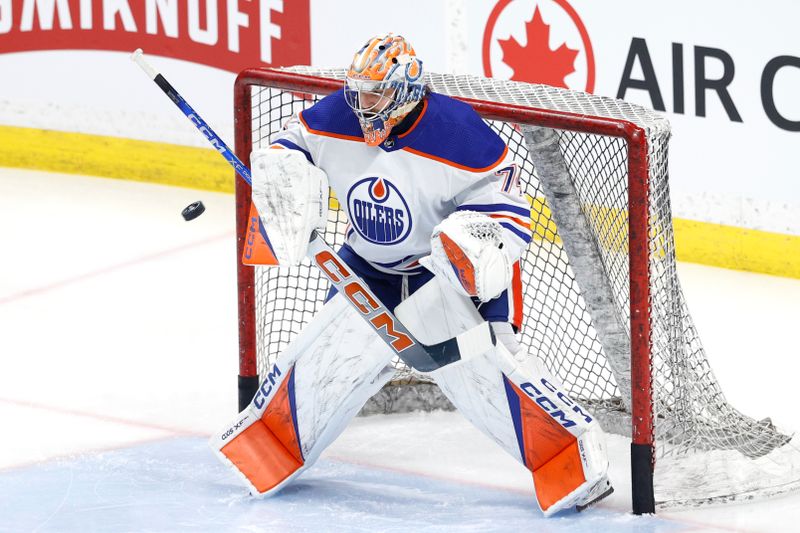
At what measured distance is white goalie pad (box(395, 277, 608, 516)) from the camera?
3723mm

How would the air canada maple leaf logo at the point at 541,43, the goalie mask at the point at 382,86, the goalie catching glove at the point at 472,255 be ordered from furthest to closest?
1. the air canada maple leaf logo at the point at 541,43
2. the goalie mask at the point at 382,86
3. the goalie catching glove at the point at 472,255

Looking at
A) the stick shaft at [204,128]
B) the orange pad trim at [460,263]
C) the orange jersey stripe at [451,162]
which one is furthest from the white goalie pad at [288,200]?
the orange pad trim at [460,263]

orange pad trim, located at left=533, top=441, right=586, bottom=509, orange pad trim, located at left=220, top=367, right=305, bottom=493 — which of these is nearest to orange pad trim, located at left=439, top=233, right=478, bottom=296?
orange pad trim, located at left=533, top=441, right=586, bottom=509

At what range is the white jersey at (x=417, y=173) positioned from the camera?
3.60 m

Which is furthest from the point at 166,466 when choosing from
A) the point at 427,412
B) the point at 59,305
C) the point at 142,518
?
the point at 59,305

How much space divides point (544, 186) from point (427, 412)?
2.68ft

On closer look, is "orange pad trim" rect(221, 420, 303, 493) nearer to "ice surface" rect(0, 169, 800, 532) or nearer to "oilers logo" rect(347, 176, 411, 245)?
"ice surface" rect(0, 169, 800, 532)

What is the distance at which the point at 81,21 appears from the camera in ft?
22.1

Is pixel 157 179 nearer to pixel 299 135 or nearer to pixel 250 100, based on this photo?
pixel 250 100

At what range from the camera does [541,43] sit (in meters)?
5.59

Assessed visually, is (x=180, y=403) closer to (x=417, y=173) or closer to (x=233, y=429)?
(x=233, y=429)

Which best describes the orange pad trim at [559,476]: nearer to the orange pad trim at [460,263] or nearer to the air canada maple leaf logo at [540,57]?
the orange pad trim at [460,263]

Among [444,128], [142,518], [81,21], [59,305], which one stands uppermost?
[81,21]

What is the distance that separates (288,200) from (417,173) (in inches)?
10.5
